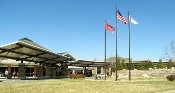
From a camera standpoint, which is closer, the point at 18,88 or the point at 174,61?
the point at 18,88

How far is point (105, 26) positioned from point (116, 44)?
4.55 meters

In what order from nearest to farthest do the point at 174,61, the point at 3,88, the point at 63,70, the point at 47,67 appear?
the point at 3,88 → the point at 47,67 → the point at 63,70 → the point at 174,61

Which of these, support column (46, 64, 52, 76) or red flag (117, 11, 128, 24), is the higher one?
red flag (117, 11, 128, 24)

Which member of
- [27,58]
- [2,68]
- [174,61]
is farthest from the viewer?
[174,61]

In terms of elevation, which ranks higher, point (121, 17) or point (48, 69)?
point (121, 17)

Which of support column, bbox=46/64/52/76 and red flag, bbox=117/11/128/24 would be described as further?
support column, bbox=46/64/52/76

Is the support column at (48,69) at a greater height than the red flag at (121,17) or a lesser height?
lesser

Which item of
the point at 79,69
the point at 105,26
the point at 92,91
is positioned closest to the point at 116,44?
the point at 105,26

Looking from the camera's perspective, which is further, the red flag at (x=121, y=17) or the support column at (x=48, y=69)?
the support column at (x=48, y=69)

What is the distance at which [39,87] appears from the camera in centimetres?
2872

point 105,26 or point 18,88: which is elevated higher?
point 105,26

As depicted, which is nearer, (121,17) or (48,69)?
(121,17)

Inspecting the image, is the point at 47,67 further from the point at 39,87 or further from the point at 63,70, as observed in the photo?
the point at 39,87

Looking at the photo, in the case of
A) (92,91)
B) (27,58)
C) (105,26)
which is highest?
(105,26)
